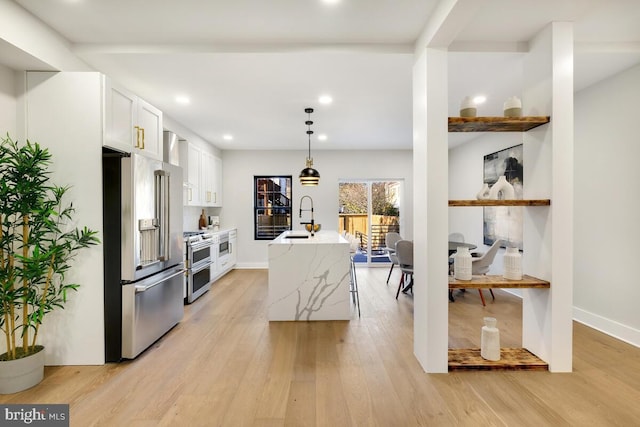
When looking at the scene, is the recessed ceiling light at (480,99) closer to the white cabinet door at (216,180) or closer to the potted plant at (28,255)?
the potted plant at (28,255)

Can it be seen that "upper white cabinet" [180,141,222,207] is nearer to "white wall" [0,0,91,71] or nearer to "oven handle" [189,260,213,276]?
"oven handle" [189,260,213,276]

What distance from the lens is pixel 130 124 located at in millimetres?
2902

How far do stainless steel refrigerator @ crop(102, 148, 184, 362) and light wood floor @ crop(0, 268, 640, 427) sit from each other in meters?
0.21

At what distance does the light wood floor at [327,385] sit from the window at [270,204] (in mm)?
3771

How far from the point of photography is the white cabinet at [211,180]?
226 inches

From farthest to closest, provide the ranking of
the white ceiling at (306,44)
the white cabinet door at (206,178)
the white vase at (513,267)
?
the white cabinet door at (206,178) < the white vase at (513,267) < the white ceiling at (306,44)

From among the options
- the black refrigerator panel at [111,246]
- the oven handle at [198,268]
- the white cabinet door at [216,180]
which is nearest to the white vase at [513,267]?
the black refrigerator panel at [111,246]

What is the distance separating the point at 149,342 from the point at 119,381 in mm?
540

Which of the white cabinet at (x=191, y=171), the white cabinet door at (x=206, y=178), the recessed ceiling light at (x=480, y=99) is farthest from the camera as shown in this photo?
the white cabinet door at (x=206, y=178)

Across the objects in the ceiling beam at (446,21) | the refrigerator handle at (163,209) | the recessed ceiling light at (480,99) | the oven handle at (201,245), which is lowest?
the oven handle at (201,245)

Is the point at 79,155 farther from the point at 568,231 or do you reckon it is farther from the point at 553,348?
the point at 553,348

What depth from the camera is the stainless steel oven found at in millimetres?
4336

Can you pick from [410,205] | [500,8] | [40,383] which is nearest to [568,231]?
[500,8]

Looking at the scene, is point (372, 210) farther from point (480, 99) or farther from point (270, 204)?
point (480, 99)
